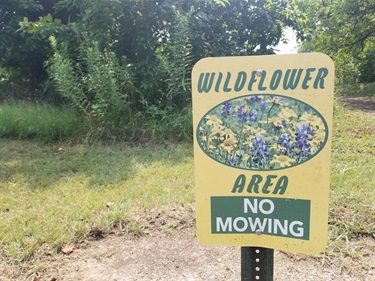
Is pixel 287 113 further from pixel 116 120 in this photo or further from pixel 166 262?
pixel 116 120

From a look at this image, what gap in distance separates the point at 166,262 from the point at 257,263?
77 centimetres

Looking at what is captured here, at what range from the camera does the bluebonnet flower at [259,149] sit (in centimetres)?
107

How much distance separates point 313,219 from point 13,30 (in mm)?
6783

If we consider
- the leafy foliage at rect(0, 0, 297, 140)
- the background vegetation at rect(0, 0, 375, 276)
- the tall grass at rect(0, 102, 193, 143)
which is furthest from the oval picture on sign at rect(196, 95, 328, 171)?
the leafy foliage at rect(0, 0, 297, 140)

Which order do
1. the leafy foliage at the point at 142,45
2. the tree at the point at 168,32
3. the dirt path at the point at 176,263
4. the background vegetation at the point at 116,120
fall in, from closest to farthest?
the dirt path at the point at 176,263
the background vegetation at the point at 116,120
the leafy foliage at the point at 142,45
the tree at the point at 168,32

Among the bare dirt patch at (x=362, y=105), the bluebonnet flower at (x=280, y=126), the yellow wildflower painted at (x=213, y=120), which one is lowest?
the bare dirt patch at (x=362, y=105)

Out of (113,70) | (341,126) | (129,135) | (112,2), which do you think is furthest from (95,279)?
(341,126)

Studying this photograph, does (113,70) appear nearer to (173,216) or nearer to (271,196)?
(173,216)

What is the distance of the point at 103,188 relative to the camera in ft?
9.05

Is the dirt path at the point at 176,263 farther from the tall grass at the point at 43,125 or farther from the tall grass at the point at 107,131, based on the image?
the tall grass at the point at 43,125

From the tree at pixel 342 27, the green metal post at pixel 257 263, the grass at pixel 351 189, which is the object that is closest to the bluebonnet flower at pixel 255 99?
the green metal post at pixel 257 263

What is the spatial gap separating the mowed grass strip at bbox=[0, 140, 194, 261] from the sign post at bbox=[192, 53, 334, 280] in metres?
1.25

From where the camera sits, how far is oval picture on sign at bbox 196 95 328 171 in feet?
3.36

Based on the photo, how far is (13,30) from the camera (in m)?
6.22
